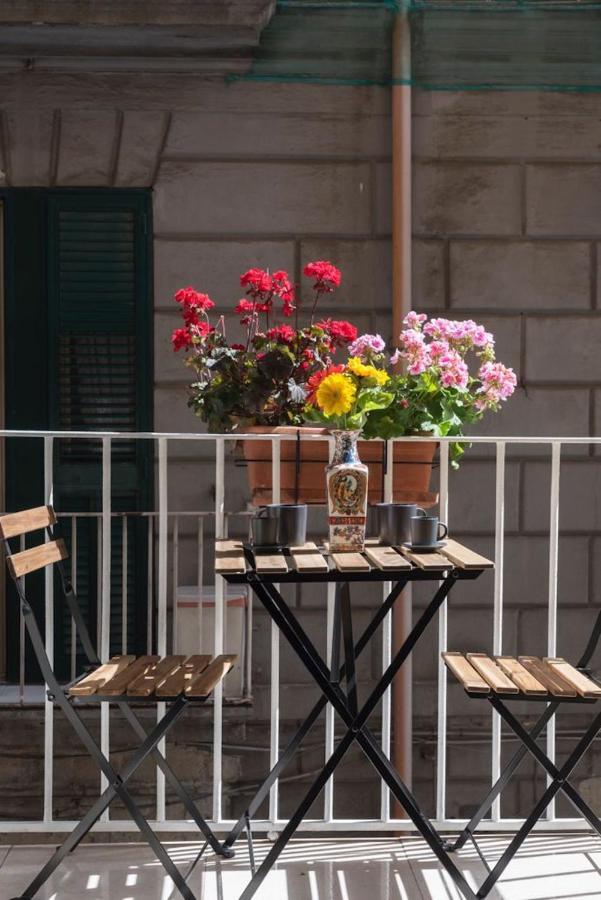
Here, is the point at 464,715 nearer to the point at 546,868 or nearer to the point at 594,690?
the point at 546,868

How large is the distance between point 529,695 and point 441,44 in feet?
16.8

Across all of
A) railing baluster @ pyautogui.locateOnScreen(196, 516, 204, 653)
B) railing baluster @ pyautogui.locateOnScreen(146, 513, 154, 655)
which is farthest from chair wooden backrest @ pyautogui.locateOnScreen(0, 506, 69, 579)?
railing baluster @ pyautogui.locateOnScreen(146, 513, 154, 655)

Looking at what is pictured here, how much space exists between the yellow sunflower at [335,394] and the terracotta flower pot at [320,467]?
409mm

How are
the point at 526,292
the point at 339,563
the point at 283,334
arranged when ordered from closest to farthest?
the point at 339,563 < the point at 283,334 < the point at 526,292

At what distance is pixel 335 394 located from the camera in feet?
10.8

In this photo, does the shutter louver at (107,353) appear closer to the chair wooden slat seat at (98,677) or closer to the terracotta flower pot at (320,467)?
the terracotta flower pot at (320,467)

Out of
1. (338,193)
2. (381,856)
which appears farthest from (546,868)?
(338,193)

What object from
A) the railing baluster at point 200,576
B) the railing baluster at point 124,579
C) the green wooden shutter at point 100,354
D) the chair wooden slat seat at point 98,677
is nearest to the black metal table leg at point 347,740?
the chair wooden slat seat at point 98,677

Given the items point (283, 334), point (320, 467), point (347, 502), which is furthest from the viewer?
point (283, 334)

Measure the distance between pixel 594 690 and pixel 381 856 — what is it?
37.2 inches

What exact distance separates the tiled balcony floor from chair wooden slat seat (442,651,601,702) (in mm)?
602

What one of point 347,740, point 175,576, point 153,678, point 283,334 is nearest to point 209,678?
point 153,678

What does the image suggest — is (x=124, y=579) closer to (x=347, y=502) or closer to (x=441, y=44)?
(x=347, y=502)

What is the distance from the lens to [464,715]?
7.07m
